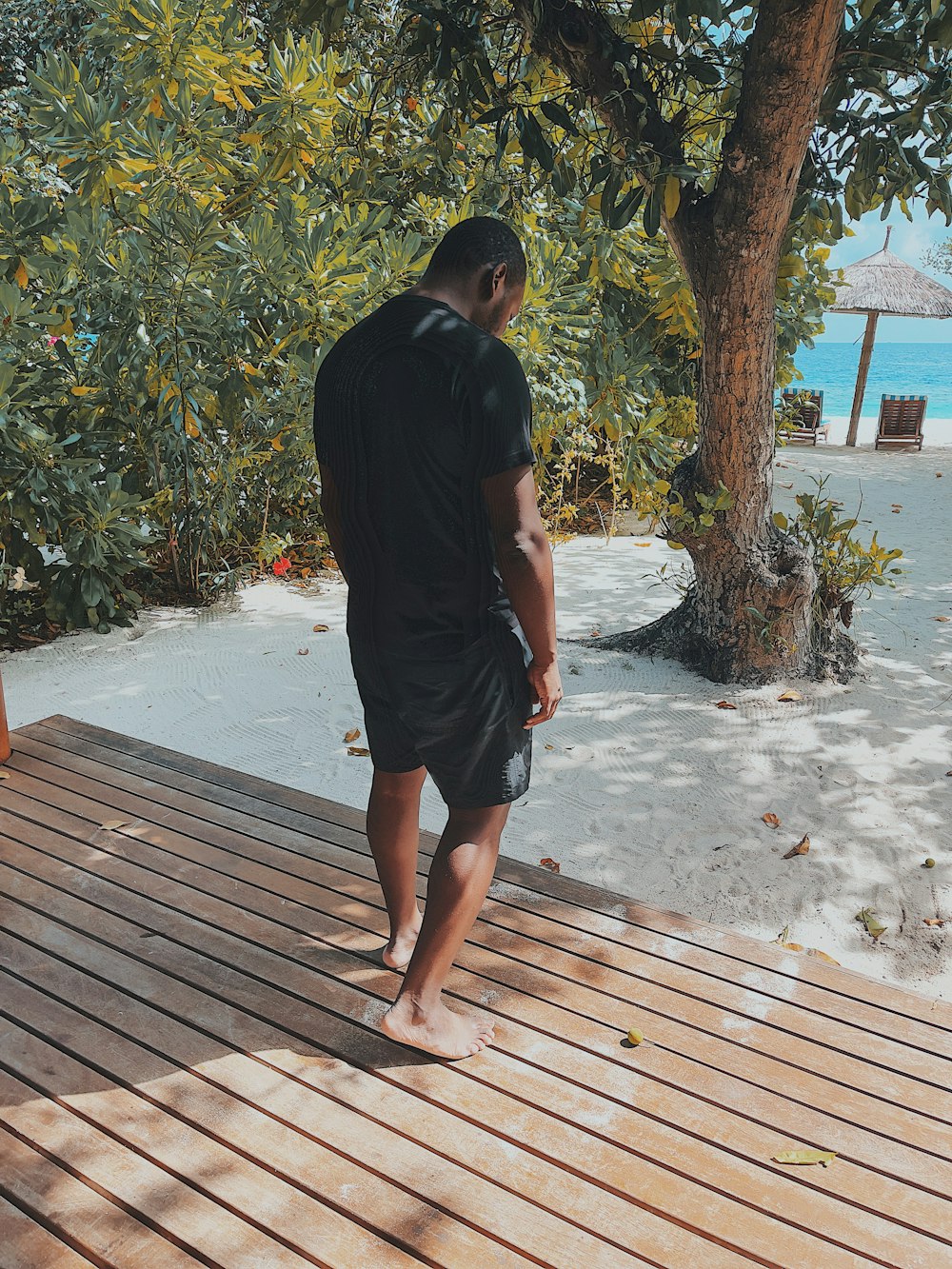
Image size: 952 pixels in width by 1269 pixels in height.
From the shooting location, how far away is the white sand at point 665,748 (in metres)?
3.29

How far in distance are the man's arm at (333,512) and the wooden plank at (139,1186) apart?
45.2 inches

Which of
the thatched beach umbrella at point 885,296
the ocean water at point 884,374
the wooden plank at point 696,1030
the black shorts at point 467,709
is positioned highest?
the ocean water at point 884,374

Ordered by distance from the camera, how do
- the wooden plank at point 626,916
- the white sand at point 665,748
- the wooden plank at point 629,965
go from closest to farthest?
the wooden plank at point 629,965, the wooden plank at point 626,916, the white sand at point 665,748

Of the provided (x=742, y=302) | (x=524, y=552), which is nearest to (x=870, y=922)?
(x=524, y=552)

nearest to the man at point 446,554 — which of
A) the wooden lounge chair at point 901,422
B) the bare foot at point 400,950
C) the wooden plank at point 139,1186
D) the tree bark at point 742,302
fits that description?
the bare foot at point 400,950

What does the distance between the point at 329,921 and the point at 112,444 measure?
3647 millimetres

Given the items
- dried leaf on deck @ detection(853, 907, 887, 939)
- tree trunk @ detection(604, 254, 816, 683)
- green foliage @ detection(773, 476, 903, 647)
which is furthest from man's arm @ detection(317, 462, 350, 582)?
green foliage @ detection(773, 476, 903, 647)

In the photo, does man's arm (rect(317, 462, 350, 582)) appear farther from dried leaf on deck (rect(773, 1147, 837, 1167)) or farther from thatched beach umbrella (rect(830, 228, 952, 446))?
thatched beach umbrella (rect(830, 228, 952, 446))

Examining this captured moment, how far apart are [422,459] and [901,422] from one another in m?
12.9

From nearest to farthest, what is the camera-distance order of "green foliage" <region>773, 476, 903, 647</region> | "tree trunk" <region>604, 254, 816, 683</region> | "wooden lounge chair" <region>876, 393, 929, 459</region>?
"tree trunk" <region>604, 254, 816, 683</region>, "green foliage" <region>773, 476, 903, 647</region>, "wooden lounge chair" <region>876, 393, 929, 459</region>

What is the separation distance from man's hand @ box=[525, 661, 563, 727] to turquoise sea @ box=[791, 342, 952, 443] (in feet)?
144

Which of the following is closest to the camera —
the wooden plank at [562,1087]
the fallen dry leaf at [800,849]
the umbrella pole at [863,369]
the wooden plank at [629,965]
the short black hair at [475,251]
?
the wooden plank at [562,1087]

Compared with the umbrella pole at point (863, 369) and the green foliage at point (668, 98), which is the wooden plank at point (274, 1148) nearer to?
the green foliage at point (668, 98)

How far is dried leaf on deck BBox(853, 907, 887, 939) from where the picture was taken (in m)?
3.09
